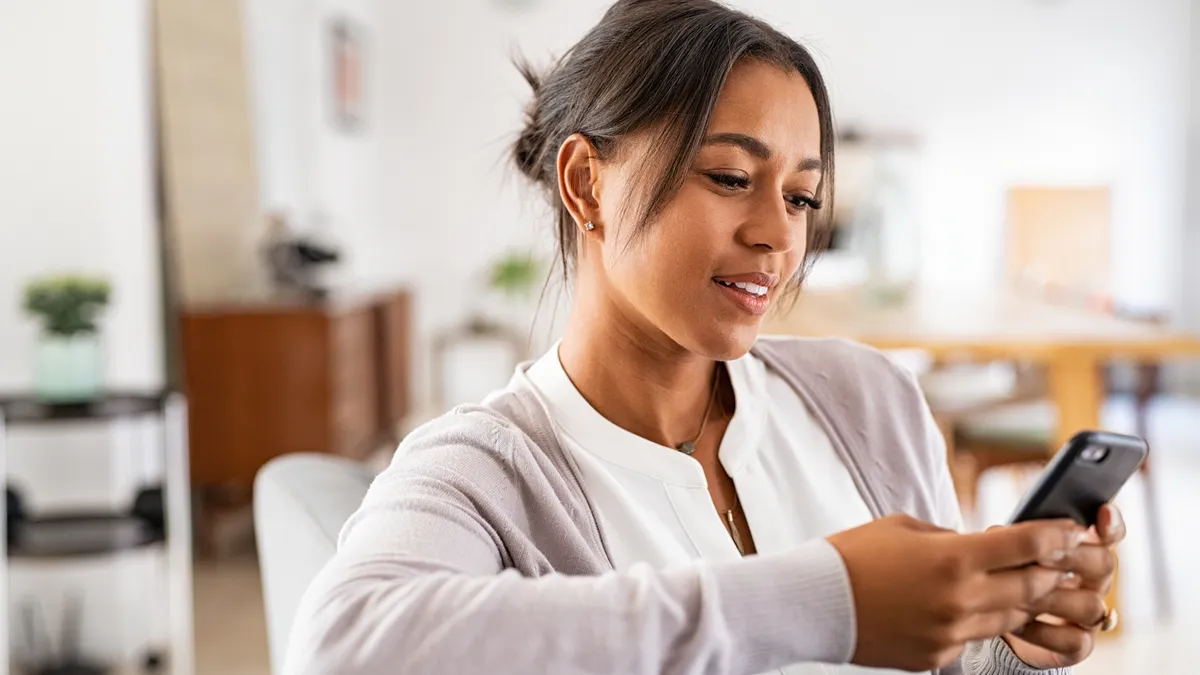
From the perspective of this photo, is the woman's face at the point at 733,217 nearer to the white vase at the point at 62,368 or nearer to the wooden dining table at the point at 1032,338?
the wooden dining table at the point at 1032,338

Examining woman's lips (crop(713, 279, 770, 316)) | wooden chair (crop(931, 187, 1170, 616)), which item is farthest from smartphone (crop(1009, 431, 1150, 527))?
wooden chair (crop(931, 187, 1170, 616))

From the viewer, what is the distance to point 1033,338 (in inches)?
133

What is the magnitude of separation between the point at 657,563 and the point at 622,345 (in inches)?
8.5

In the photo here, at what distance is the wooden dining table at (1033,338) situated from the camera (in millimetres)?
3287

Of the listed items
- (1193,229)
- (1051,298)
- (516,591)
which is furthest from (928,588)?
(1193,229)

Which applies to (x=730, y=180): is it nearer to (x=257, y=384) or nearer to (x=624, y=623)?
(x=624, y=623)

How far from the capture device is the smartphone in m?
0.78

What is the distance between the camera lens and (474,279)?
8.15 metres

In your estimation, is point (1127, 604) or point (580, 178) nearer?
point (580, 178)

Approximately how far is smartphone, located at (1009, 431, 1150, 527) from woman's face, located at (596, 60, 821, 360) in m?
0.29

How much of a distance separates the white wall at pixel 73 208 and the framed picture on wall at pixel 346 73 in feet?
10.3

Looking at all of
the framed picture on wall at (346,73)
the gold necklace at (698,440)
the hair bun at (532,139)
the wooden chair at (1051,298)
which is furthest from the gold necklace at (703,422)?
the framed picture on wall at (346,73)

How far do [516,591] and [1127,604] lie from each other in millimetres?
3530

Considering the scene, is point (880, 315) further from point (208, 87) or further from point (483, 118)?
point (483, 118)
